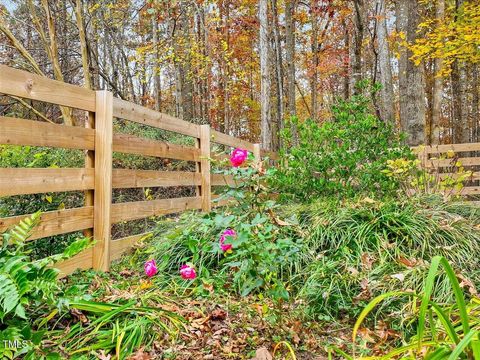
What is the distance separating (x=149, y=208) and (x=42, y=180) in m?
1.42

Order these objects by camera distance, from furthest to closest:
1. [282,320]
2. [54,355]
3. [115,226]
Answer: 1. [115,226]
2. [282,320]
3. [54,355]

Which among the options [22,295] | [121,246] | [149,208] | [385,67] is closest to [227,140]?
[149,208]

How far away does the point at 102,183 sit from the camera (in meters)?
3.20

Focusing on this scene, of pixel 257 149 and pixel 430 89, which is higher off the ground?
pixel 430 89

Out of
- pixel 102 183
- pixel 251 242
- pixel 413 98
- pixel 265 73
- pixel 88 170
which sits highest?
pixel 265 73

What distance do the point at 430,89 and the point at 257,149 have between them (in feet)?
46.7

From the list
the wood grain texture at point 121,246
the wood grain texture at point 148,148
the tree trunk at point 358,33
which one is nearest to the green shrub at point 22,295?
the wood grain texture at point 121,246

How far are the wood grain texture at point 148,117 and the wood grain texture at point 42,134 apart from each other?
15.9 inches

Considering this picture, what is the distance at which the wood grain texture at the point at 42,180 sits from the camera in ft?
7.85

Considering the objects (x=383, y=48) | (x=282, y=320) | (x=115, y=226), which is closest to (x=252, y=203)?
(x=282, y=320)

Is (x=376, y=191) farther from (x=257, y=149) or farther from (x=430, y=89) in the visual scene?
(x=430, y=89)

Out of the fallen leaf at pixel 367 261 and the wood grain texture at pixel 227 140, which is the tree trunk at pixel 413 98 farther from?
the fallen leaf at pixel 367 261

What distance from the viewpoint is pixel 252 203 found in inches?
94.1

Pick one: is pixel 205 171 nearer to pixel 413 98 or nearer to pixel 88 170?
pixel 88 170
